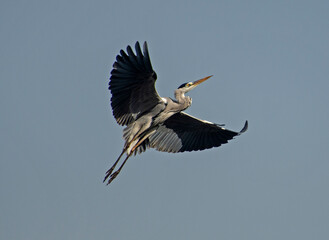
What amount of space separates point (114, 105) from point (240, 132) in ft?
12.7

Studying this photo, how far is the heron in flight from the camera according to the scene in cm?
1337

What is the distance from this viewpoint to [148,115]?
14.6 m

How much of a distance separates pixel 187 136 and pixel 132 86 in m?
3.73

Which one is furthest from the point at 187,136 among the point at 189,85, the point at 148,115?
the point at 148,115

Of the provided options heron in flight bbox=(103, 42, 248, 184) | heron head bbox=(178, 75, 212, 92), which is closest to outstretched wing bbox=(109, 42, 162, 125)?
heron in flight bbox=(103, 42, 248, 184)

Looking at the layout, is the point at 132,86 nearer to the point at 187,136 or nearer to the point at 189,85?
the point at 189,85

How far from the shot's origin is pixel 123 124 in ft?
48.5

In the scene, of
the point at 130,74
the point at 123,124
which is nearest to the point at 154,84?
the point at 130,74

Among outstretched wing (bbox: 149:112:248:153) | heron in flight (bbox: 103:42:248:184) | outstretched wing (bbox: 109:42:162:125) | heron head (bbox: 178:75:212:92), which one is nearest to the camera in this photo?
outstretched wing (bbox: 109:42:162:125)

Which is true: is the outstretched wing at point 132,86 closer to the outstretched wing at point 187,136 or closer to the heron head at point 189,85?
the heron head at point 189,85

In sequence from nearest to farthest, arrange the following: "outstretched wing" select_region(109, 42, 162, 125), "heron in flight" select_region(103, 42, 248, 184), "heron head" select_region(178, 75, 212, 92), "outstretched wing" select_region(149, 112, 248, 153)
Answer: "outstretched wing" select_region(109, 42, 162, 125)
"heron in flight" select_region(103, 42, 248, 184)
"heron head" select_region(178, 75, 212, 92)
"outstretched wing" select_region(149, 112, 248, 153)

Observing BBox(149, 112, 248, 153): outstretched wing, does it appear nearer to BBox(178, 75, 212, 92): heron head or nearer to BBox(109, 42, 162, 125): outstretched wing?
BBox(178, 75, 212, 92): heron head

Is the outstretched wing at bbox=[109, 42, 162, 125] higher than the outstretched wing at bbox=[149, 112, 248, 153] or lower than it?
higher

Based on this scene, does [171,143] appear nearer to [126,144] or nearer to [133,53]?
[126,144]
